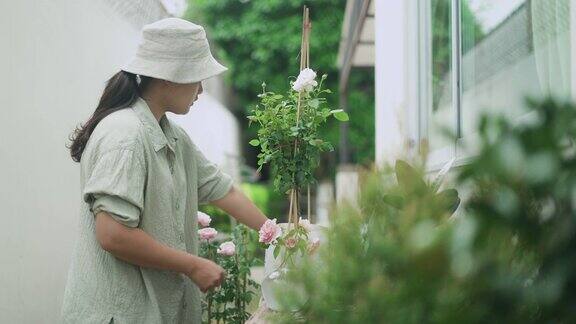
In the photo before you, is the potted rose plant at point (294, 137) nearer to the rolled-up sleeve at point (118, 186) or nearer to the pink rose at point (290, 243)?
the pink rose at point (290, 243)

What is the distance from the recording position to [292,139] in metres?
2.42

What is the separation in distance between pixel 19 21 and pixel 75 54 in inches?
25.4

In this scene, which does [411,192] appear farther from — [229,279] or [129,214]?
[229,279]

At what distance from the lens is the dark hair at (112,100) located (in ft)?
7.37

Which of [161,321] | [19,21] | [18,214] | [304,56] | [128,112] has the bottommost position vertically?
[161,321]

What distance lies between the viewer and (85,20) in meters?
3.82

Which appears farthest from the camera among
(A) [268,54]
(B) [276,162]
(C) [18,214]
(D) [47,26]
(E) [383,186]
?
(A) [268,54]

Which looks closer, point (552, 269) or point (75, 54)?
point (552, 269)

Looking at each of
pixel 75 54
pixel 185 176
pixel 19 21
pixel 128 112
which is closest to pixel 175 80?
pixel 128 112

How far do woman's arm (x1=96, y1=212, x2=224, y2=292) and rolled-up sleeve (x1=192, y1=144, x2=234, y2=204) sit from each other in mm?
570

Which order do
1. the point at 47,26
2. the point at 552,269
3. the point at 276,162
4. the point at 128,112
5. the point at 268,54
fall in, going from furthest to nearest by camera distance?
the point at 268,54 → the point at 47,26 → the point at 276,162 → the point at 128,112 → the point at 552,269

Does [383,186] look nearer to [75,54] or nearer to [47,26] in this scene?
[47,26]

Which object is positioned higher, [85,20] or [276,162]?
[85,20]

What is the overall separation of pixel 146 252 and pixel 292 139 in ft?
1.94
